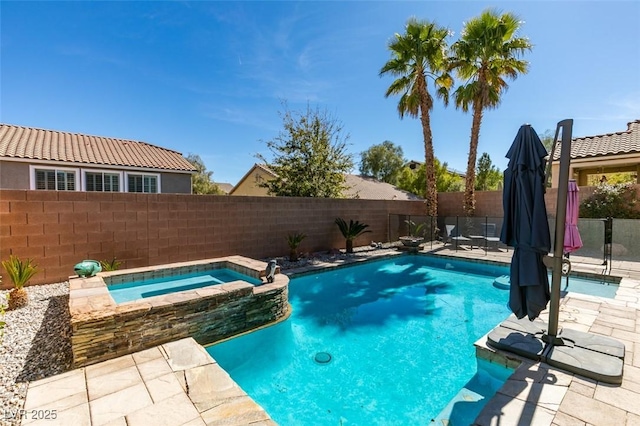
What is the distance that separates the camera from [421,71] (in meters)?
12.5

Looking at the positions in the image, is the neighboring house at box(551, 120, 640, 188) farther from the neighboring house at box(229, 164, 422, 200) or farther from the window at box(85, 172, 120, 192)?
the window at box(85, 172, 120, 192)

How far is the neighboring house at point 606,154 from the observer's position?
1238 centimetres

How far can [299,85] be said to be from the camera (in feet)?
47.8

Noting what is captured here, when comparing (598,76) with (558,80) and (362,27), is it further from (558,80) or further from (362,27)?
(362,27)

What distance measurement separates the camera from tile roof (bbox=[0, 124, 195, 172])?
1234cm

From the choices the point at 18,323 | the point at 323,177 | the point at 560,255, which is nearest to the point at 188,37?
the point at 323,177

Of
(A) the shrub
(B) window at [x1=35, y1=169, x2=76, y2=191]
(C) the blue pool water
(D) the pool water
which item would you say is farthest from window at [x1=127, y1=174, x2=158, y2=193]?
(A) the shrub

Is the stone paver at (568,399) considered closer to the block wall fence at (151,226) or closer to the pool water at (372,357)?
the pool water at (372,357)

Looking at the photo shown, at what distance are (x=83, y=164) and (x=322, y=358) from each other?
14.0m

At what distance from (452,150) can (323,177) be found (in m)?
20.9

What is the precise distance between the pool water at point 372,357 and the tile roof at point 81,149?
1156 cm

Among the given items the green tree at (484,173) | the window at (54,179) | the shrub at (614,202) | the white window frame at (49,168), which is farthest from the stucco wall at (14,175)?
the green tree at (484,173)

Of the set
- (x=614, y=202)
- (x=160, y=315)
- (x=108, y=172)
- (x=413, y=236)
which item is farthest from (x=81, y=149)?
(x=614, y=202)

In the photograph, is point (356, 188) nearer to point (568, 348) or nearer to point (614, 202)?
point (614, 202)
